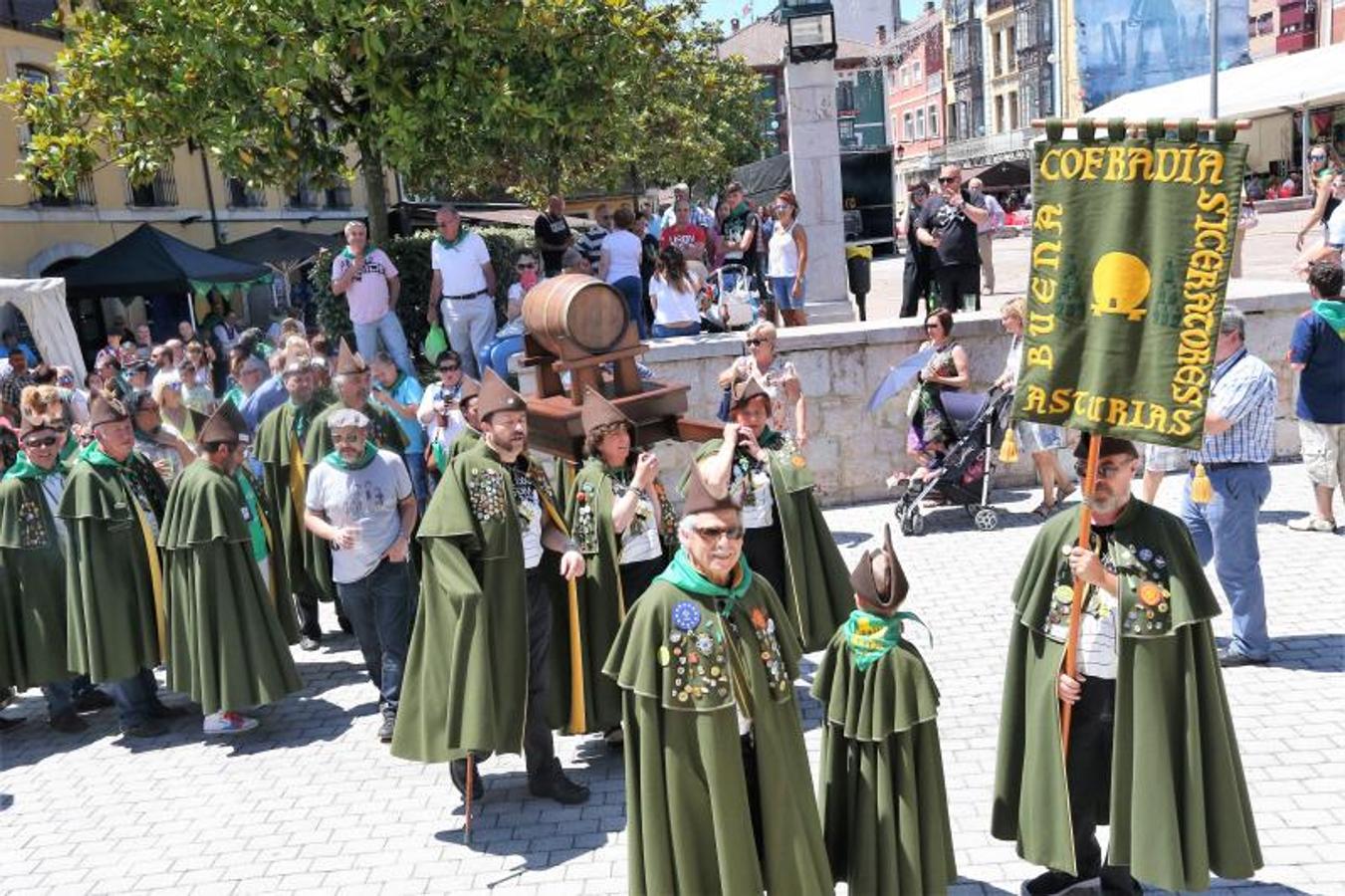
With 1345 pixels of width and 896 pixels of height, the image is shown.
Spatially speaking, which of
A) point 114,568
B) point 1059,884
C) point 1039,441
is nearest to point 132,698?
point 114,568

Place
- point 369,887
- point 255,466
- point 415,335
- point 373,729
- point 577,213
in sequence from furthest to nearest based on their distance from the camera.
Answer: point 577,213
point 415,335
point 255,466
point 373,729
point 369,887

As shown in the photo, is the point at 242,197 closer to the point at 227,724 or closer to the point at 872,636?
the point at 227,724

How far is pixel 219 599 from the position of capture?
691cm

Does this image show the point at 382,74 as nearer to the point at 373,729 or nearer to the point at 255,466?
the point at 255,466

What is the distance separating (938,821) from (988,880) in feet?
3.07

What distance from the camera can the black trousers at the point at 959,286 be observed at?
12.4 meters

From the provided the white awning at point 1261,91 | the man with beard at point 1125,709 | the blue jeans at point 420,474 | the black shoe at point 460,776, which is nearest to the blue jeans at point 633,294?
the blue jeans at point 420,474

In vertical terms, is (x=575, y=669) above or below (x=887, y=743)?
below

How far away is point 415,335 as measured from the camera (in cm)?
1466

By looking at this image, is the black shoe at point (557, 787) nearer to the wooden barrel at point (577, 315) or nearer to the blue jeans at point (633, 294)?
the wooden barrel at point (577, 315)

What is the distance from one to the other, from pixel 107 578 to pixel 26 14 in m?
20.8

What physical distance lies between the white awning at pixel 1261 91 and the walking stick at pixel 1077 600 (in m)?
24.6

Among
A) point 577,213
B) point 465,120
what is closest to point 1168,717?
point 465,120

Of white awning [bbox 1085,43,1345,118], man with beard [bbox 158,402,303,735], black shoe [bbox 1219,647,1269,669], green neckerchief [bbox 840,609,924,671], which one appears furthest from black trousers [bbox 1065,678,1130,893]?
white awning [bbox 1085,43,1345,118]
